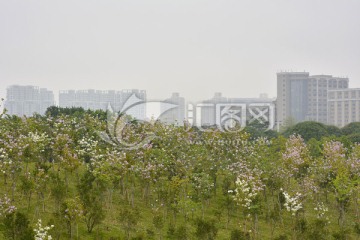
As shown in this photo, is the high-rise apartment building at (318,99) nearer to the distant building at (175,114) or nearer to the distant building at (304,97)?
the distant building at (304,97)

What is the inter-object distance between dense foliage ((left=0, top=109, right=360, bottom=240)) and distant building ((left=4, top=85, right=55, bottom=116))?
267 ft

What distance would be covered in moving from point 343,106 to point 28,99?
95.5 metres

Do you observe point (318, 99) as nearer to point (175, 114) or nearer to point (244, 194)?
point (175, 114)

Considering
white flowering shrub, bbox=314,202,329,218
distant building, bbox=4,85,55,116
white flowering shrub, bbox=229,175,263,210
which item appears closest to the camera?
white flowering shrub, bbox=229,175,263,210

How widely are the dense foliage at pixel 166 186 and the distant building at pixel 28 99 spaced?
81.5 meters

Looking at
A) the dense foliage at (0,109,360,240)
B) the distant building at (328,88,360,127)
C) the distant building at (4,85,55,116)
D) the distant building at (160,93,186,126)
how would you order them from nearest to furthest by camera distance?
the dense foliage at (0,109,360,240) → the distant building at (160,93,186,126) → the distant building at (4,85,55,116) → the distant building at (328,88,360,127)

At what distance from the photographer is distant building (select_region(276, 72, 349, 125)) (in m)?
160

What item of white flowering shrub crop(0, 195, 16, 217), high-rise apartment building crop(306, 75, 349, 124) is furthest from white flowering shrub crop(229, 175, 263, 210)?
high-rise apartment building crop(306, 75, 349, 124)

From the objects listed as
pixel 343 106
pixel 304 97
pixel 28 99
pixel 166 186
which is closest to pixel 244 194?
pixel 166 186

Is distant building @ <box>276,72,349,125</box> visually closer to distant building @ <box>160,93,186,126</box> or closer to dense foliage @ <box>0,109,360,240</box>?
distant building @ <box>160,93,186,126</box>

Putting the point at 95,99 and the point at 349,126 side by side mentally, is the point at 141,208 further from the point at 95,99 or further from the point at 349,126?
the point at 95,99

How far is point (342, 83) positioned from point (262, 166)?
152 meters

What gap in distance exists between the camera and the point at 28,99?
4451 inches

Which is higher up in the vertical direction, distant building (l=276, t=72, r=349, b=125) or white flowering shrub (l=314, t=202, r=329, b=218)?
distant building (l=276, t=72, r=349, b=125)
